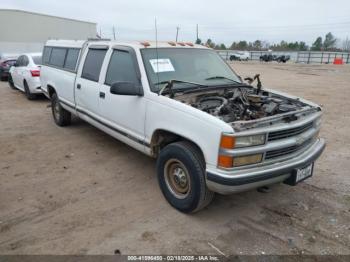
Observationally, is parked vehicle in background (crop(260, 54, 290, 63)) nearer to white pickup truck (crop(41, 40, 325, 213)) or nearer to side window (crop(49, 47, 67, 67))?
side window (crop(49, 47, 67, 67))

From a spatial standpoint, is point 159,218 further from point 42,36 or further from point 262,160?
point 42,36

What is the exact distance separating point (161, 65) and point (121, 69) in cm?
68

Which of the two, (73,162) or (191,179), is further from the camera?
(73,162)

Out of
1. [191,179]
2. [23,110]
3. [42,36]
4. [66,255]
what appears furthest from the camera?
[42,36]

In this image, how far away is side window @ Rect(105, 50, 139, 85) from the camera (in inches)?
168

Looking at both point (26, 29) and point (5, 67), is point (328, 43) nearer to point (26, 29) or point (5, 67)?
point (26, 29)

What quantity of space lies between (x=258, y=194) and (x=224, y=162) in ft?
4.62

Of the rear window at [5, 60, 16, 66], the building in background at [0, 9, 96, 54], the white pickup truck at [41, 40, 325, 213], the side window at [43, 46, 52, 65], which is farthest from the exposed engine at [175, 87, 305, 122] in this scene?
the building in background at [0, 9, 96, 54]

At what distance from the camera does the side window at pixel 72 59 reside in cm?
601

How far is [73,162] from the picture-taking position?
5.12 meters

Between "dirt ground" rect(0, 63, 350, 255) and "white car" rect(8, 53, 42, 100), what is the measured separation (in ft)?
16.0

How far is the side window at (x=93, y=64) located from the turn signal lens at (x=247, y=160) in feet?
9.55

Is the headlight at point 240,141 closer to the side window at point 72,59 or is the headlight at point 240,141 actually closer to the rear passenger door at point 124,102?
the rear passenger door at point 124,102

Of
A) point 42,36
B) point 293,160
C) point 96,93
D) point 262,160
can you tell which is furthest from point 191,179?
point 42,36
